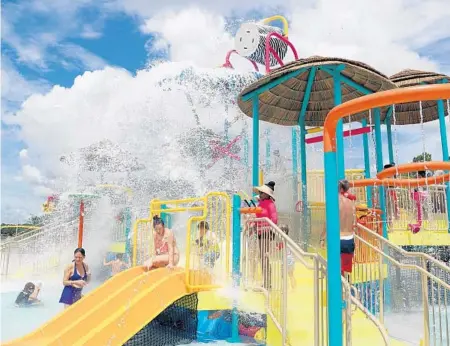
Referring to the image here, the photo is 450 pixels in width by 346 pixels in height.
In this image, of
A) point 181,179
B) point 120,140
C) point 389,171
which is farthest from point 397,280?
point 120,140

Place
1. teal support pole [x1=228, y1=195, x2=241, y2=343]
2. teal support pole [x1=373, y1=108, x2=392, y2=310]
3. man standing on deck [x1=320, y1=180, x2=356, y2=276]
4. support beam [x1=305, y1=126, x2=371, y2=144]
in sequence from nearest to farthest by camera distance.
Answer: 1. man standing on deck [x1=320, y1=180, x2=356, y2=276]
2. teal support pole [x1=228, y1=195, x2=241, y2=343]
3. teal support pole [x1=373, y1=108, x2=392, y2=310]
4. support beam [x1=305, y1=126, x2=371, y2=144]

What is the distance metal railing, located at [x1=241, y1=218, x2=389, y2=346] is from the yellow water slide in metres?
1.12

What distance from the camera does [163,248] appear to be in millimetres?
7414

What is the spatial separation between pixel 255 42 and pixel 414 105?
892 centimetres

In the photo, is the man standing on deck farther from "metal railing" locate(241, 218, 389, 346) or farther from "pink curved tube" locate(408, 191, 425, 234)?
"pink curved tube" locate(408, 191, 425, 234)

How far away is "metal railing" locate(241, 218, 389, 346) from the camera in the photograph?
4.61 m

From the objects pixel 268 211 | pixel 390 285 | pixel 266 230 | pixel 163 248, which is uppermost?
pixel 268 211

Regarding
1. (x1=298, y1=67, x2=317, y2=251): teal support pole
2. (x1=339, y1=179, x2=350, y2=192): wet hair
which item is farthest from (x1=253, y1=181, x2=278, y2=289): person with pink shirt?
(x1=298, y1=67, x2=317, y2=251): teal support pole

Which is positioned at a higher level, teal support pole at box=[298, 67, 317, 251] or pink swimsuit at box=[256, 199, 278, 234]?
teal support pole at box=[298, 67, 317, 251]

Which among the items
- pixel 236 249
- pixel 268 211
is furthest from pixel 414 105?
pixel 236 249

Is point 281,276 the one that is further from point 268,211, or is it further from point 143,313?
point 143,313

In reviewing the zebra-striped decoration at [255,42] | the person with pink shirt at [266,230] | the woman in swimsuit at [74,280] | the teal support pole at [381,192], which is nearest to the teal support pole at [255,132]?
the person with pink shirt at [266,230]

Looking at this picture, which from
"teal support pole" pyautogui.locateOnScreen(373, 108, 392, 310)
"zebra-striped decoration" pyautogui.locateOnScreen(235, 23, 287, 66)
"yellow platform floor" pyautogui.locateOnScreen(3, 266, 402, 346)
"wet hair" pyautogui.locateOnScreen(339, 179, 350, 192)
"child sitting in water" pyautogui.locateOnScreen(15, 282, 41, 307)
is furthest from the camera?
"zebra-striped decoration" pyautogui.locateOnScreen(235, 23, 287, 66)

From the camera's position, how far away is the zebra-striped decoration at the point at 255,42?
2028 centimetres
